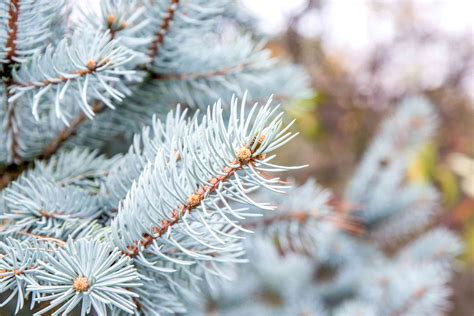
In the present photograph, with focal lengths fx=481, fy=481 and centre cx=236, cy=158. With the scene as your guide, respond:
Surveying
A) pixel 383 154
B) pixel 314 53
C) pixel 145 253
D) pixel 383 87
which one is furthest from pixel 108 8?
pixel 383 87

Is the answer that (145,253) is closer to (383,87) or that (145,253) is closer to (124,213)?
(124,213)

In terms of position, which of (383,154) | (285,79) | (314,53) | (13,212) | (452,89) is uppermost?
(452,89)

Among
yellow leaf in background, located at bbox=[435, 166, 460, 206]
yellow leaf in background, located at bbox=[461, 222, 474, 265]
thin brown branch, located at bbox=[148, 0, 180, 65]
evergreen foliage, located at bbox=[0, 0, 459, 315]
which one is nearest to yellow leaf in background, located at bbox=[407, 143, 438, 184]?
yellow leaf in background, located at bbox=[435, 166, 460, 206]

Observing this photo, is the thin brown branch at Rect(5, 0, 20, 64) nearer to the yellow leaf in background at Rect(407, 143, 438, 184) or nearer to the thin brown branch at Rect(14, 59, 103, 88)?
the thin brown branch at Rect(14, 59, 103, 88)

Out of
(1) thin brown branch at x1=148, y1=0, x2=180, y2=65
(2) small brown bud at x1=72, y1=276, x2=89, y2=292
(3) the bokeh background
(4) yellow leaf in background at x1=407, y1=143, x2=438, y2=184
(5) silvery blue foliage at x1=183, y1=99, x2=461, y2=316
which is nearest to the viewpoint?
(2) small brown bud at x1=72, y1=276, x2=89, y2=292

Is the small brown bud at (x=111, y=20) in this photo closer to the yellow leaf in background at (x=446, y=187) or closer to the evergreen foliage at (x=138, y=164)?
the evergreen foliage at (x=138, y=164)

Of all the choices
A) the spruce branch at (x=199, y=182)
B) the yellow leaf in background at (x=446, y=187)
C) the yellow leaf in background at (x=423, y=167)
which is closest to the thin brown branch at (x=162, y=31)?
the spruce branch at (x=199, y=182)
